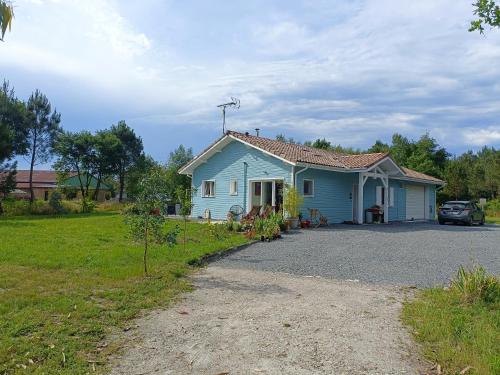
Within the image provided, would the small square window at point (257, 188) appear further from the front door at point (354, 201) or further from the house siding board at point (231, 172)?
the front door at point (354, 201)

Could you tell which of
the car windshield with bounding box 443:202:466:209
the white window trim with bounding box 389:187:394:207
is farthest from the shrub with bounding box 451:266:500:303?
the white window trim with bounding box 389:187:394:207

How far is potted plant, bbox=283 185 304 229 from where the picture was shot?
1759cm

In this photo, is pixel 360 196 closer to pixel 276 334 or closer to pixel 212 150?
pixel 212 150

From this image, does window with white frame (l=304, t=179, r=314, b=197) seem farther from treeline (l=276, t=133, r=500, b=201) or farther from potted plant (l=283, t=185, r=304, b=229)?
treeline (l=276, t=133, r=500, b=201)

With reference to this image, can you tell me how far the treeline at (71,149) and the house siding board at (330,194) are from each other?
48.7 ft

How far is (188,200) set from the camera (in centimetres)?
1166

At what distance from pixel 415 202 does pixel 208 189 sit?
1389 cm

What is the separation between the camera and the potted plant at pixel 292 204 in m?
17.6

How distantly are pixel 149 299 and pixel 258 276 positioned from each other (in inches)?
101

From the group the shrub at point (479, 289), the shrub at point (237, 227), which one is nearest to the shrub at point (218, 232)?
the shrub at point (237, 227)

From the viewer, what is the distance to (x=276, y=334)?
16.3 feet

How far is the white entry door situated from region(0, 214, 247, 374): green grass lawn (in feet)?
59.9

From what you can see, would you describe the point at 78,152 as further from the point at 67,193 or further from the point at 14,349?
the point at 14,349

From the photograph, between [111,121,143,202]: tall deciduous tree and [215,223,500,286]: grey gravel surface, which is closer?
[215,223,500,286]: grey gravel surface
